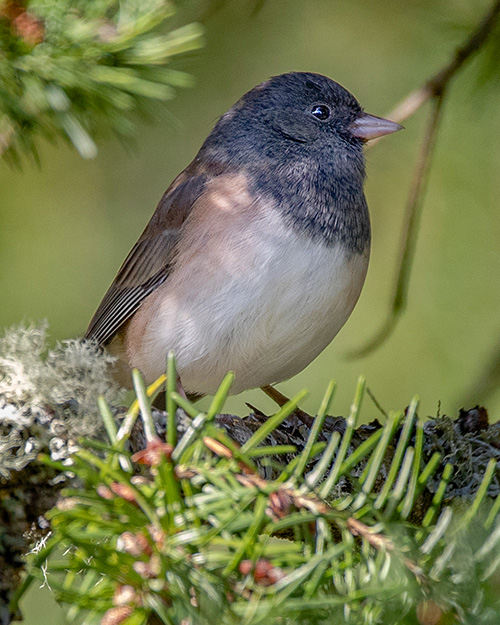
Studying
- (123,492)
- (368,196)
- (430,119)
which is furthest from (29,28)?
(368,196)

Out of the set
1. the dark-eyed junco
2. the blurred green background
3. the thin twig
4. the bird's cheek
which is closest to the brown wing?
the dark-eyed junco

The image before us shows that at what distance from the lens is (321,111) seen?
2.22 m

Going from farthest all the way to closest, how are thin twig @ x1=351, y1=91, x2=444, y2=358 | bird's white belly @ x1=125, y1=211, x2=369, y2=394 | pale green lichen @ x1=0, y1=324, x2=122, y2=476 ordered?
1. thin twig @ x1=351, y1=91, x2=444, y2=358
2. bird's white belly @ x1=125, y1=211, x2=369, y2=394
3. pale green lichen @ x1=0, y1=324, x2=122, y2=476

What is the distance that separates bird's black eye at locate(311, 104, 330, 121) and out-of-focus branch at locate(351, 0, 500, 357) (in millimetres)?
183

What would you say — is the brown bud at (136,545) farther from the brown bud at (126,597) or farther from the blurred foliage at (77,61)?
the blurred foliage at (77,61)

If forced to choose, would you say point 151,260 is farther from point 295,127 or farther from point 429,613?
point 429,613

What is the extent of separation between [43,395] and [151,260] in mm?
1151

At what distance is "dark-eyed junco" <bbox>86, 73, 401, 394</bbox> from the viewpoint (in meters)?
1.77

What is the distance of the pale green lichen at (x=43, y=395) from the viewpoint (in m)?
0.98

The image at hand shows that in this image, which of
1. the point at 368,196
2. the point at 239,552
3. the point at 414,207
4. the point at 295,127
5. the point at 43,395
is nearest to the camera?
the point at 239,552

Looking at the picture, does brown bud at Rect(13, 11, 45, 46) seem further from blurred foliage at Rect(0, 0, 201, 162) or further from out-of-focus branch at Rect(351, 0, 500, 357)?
out-of-focus branch at Rect(351, 0, 500, 357)

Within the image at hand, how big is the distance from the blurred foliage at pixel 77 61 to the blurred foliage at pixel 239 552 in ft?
2.29

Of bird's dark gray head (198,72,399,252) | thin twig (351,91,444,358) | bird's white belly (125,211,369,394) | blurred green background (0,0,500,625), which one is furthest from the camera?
blurred green background (0,0,500,625)

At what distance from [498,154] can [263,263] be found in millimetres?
1168
